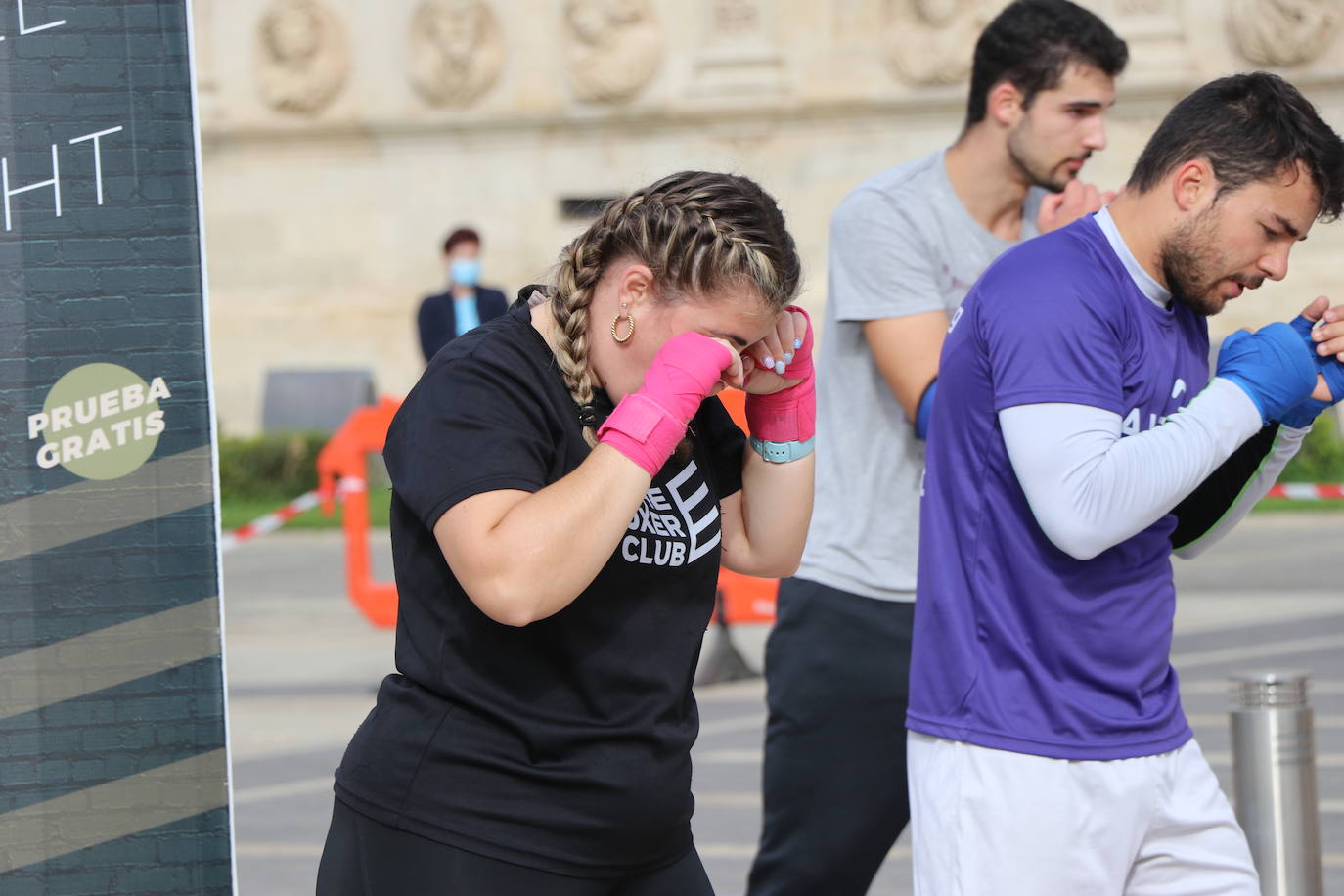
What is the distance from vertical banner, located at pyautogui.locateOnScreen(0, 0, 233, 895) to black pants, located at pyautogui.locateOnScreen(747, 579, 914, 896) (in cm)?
125

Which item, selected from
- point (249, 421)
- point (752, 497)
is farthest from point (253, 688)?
point (249, 421)

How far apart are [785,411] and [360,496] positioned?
698cm

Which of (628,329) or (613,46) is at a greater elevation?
(613,46)

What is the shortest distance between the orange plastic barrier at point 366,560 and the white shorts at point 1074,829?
521 centimetres

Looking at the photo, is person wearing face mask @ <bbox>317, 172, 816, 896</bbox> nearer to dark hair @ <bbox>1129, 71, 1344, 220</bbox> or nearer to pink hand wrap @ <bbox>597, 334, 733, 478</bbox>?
pink hand wrap @ <bbox>597, 334, 733, 478</bbox>

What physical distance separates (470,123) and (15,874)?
17.5 metres

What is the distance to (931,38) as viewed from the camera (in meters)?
18.7

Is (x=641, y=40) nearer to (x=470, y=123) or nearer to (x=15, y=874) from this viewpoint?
(x=470, y=123)

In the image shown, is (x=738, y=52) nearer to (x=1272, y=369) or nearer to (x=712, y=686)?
(x=712, y=686)

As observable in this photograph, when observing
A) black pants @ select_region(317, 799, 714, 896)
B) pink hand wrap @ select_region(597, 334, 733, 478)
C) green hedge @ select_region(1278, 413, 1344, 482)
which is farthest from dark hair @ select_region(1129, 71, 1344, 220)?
green hedge @ select_region(1278, 413, 1344, 482)

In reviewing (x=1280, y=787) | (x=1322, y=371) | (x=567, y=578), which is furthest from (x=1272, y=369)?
(x=1280, y=787)

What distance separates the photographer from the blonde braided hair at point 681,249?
2299mm

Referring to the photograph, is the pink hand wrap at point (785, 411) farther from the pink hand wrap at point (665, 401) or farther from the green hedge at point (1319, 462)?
the green hedge at point (1319, 462)

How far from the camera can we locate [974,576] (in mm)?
2783
